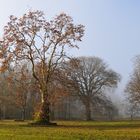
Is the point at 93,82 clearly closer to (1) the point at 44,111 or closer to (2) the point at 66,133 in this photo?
(1) the point at 44,111

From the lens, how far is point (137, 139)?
24.8 metres

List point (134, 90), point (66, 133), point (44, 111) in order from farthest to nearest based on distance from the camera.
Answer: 1. point (134, 90)
2. point (44, 111)
3. point (66, 133)

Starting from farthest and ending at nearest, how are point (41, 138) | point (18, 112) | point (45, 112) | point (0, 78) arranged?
point (18, 112) → point (0, 78) → point (45, 112) → point (41, 138)

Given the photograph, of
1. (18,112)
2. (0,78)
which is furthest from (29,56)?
(18,112)

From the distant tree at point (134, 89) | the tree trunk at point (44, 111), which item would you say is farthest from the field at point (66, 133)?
the distant tree at point (134, 89)

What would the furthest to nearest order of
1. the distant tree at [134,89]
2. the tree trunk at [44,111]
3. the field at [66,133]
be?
the distant tree at [134,89] < the tree trunk at [44,111] < the field at [66,133]

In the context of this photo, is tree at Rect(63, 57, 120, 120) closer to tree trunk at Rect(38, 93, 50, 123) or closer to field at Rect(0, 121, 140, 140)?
tree trunk at Rect(38, 93, 50, 123)

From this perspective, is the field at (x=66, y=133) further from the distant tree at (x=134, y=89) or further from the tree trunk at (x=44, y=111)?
the distant tree at (x=134, y=89)

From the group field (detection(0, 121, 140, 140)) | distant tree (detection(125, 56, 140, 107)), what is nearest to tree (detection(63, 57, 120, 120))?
distant tree (detection(125, 56, 140, 107))

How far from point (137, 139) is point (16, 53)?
3015cm

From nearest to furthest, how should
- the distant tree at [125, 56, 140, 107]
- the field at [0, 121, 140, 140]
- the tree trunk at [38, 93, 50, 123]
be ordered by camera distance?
the field at [0, 121, 140, 140] < the tree trunk at [38, 93, 50, 123] < the distant tree at [125, 56, 140, 107]

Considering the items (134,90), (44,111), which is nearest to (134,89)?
(134,90)

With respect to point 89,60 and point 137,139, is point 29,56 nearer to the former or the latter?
point 137,139

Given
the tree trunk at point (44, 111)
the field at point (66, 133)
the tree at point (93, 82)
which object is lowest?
the field at point (66, 133)
